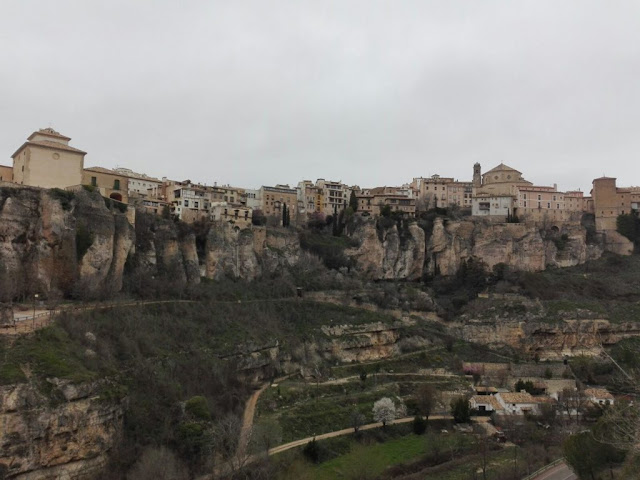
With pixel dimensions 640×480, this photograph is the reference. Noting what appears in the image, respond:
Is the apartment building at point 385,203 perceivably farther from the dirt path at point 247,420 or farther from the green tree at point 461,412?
the dirt path at point 247,420

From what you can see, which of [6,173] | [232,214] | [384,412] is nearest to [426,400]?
[384,412]

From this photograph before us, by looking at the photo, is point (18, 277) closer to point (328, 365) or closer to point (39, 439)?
point (39, 439)

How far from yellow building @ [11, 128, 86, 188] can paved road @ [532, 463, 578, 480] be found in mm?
33304

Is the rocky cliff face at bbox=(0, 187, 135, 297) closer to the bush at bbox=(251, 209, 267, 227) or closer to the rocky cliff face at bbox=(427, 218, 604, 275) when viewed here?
the bush at bbox=(251, 209, 267, 227)

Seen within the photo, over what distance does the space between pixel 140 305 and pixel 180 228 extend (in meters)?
11.8

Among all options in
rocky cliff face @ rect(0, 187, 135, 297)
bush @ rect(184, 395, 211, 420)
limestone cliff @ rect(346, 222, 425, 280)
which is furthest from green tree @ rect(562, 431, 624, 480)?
limestone cliff @ rect(346, 222, 425, 280)

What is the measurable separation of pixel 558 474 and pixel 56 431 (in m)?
22.3

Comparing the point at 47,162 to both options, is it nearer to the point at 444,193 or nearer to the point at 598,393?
the point at 598,393

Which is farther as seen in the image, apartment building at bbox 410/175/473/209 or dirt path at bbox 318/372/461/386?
apartment building at bbox 410/175/473/209

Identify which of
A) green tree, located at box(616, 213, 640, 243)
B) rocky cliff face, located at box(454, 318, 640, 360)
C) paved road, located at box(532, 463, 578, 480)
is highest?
green tree, located at box(616, 213, 640, 243)

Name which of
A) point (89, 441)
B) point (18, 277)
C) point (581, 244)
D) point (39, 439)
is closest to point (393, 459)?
point (89, 441)

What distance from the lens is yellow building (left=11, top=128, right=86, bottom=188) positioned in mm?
39781

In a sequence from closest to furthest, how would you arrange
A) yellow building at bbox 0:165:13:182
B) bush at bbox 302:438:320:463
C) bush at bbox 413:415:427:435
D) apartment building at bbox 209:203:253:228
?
bush at bbox 302:438:320:463 → bush at bbox 413:415:427:435 → yellow building at bbox 0:165:13:182 → apartment building at bbox 209:203:253:228

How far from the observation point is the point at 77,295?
36062 millimetres
